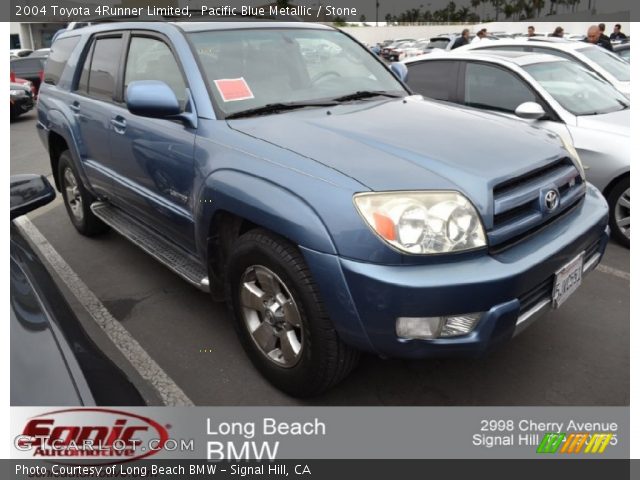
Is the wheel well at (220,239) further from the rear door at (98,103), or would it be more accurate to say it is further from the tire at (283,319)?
the rear door at (98,103)

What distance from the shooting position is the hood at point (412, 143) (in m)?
2.21

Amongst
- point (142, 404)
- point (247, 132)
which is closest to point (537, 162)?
point (247, 132)

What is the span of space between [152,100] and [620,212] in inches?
153

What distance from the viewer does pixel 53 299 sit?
188 cm

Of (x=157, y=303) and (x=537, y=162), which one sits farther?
(x=157, y=303)

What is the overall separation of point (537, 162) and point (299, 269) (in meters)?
1.26

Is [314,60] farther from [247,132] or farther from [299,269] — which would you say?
[299,269]

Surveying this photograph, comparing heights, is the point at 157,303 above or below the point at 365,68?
below

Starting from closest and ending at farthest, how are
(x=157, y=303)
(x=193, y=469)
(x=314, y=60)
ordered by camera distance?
(x=193, y=469), (x=314, y=60), (x=157, y=303)

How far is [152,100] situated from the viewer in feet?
9.08

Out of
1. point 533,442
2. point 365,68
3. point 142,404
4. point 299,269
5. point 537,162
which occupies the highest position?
point 365,68

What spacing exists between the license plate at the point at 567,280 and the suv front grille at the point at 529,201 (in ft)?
0.75

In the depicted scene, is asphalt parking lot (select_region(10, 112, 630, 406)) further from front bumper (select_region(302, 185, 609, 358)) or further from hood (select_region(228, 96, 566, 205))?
hood (select_region(228, 96, 566, 205))

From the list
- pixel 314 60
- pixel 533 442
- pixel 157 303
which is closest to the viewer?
pixel 533 442
